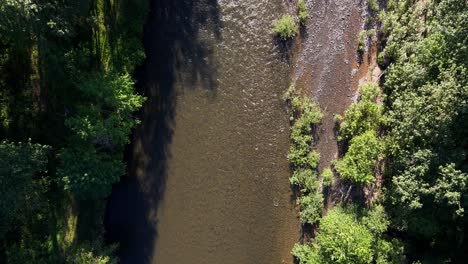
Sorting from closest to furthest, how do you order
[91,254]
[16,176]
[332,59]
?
1. [16,176]
2. [91,254]
3. [332,59]

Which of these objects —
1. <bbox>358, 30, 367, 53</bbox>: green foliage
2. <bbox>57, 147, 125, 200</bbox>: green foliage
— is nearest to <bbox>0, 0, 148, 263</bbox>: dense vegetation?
<bbox>57, 147, 125, 200</bbox>: green foliage

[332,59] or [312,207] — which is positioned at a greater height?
[332,59]

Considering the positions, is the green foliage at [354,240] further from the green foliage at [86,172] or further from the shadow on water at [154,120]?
the green foliage at [86,172]

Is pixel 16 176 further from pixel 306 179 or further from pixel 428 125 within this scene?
pixel 428 125

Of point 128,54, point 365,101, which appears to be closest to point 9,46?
point 128,54

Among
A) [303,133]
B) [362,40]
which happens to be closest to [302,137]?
[303,133]

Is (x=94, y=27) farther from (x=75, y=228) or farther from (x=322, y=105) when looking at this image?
(x=322, y=105)

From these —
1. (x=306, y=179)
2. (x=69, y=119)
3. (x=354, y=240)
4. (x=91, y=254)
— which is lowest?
(x=91, y=254)

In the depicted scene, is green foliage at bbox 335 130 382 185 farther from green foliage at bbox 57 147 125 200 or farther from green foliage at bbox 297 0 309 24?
green foliage at bbox 57 147 125 200
